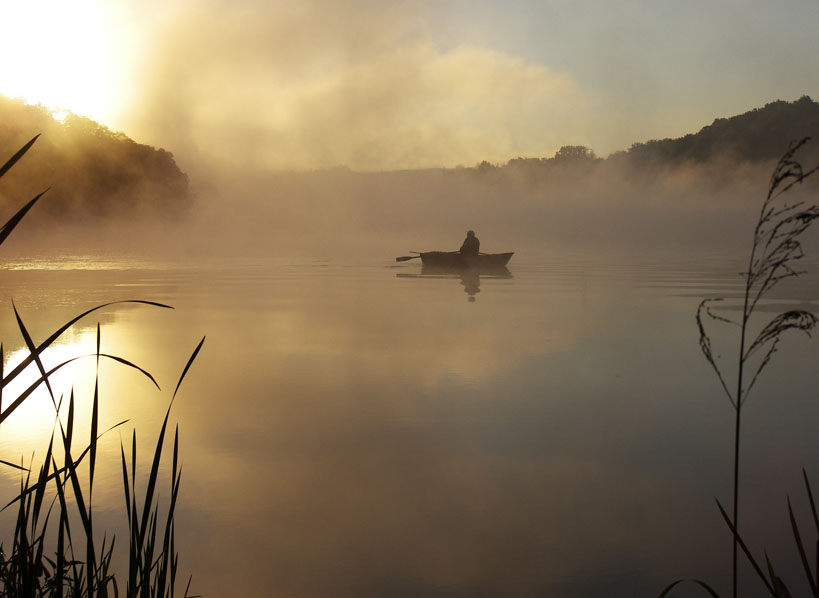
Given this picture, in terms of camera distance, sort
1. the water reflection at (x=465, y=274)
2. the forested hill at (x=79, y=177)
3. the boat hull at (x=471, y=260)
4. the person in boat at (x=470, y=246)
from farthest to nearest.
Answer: the forested hill at (x=79, y=177) → the boat hull at (x=471, y=260) → the person in boat at (x=470, y=246) → the water reflection at (x=465, y=274)

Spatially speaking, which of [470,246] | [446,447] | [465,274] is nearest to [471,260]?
[470,246]

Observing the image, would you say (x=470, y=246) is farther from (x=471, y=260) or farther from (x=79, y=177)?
(x=79, y=177)

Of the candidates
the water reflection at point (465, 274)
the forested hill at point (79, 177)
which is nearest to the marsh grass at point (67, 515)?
the water reflection at point (465, 274)

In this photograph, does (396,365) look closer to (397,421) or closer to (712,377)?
(397,421)

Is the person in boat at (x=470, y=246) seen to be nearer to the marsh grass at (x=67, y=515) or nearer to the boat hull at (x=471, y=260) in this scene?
the boat hull at (x=471, y=260)

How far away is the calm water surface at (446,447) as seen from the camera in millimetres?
4477

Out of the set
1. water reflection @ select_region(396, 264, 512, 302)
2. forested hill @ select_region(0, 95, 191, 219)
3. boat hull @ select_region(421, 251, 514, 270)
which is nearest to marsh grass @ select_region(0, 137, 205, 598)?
water reflection @ select_region(396, 264, 512, 302)

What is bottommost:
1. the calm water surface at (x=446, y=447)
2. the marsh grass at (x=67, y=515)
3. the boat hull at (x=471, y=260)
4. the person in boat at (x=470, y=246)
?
the calm water surface at (x=446, y=447)

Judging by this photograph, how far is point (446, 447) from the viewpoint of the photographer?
6.75 metres

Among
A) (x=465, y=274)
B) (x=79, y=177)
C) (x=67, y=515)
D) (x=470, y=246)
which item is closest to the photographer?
(x=67, y=515)

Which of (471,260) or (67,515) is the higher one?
(471,260)

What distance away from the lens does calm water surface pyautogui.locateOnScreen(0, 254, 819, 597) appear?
14.7ft

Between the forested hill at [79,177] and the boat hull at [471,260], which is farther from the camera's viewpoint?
the forested hill at [79,177]

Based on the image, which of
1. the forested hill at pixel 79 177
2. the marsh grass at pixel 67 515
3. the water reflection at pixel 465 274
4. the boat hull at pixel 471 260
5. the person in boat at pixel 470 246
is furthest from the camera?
the forested hill at pixel 79 177
